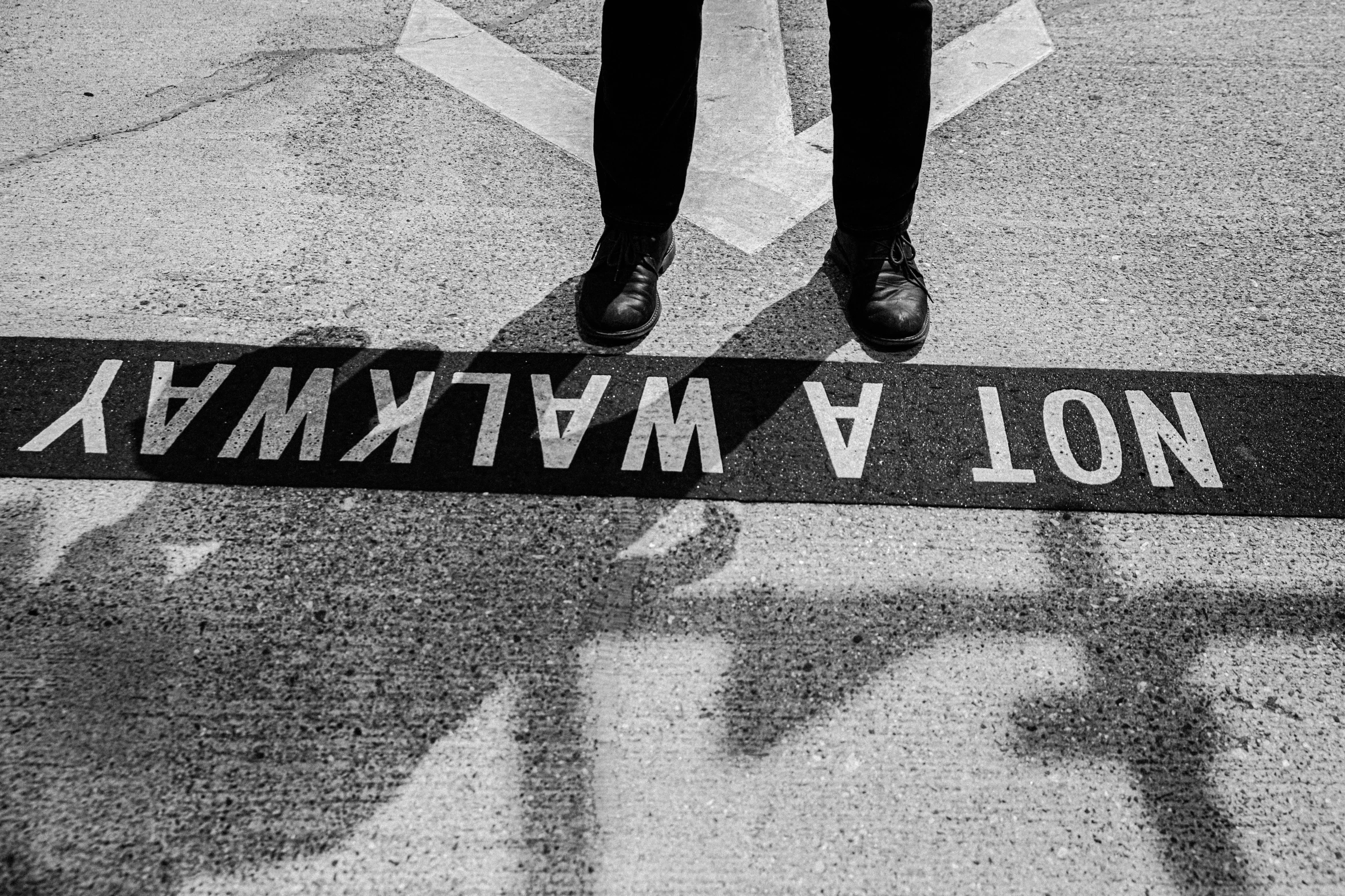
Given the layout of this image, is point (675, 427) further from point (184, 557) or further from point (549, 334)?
point (184, 557)

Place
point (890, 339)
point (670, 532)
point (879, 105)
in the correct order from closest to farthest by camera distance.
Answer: point (670, 532)
point (879, 105)
point (890, 339)

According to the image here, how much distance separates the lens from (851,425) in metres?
2.63

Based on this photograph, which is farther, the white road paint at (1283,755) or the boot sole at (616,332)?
the boot sole at (616,332)

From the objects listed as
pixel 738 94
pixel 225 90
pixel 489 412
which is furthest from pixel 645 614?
pixel 225 90

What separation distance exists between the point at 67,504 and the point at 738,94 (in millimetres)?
2736

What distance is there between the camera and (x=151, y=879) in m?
→ 1.77

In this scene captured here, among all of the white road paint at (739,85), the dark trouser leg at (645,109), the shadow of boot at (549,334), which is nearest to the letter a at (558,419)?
Result: the shadow of boot at (549,334)

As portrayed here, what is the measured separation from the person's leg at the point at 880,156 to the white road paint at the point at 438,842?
160cm

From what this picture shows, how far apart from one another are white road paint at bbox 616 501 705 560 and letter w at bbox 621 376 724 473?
0.13m

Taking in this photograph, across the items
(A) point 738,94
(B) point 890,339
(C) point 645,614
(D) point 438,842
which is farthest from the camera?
(A) point 738,94

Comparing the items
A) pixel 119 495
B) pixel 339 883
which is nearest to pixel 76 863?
pixel 339 883

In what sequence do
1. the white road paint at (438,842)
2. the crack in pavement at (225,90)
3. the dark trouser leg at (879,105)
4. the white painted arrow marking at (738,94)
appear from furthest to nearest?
the crack in pavement at (225,90)
the white painted arrow marking at (738,94)
the dark trouser leg at (879,105)
the white road paint at (438,842)

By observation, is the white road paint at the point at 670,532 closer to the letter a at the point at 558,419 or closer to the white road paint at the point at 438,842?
the letter a at the point at 558,419

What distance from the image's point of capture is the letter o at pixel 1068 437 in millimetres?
2525
